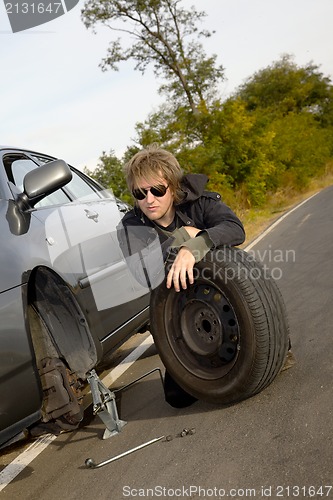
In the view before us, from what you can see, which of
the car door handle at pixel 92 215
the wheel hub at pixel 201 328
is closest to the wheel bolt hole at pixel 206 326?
the wheel hub at pixel 201 328

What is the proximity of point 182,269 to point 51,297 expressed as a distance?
700 millimetres

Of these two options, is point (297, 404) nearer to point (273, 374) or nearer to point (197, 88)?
point (273, 374)

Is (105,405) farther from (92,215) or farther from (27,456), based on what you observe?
(92,215)

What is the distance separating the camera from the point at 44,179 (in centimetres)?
291

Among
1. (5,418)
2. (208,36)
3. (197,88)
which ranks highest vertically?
(208,36)

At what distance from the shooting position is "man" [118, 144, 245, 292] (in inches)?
114

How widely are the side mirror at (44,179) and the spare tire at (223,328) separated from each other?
78 cm

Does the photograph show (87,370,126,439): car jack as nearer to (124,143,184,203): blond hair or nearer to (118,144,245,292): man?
(118,144,245,292): man

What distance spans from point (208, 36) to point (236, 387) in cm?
3145

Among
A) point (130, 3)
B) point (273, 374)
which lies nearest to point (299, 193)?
point (130, 3)

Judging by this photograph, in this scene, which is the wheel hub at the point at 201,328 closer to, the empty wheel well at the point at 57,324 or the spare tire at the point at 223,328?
the spare tire at the point at 223,328

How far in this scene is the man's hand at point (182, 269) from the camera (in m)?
2.80

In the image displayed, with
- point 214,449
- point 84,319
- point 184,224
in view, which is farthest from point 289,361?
point 84,319

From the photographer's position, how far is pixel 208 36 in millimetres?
31500
